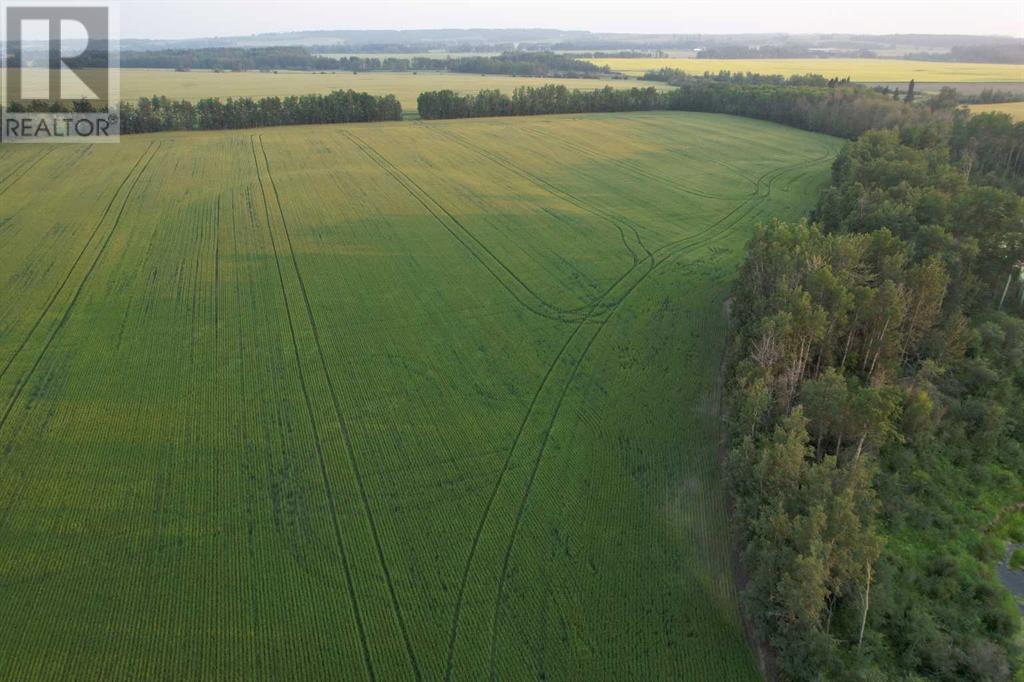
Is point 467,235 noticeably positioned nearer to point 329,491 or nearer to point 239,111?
point 329,491

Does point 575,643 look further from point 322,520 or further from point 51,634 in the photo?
point 51,634

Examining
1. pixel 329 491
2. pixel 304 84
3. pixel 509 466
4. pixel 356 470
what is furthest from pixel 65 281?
pixel 304 84

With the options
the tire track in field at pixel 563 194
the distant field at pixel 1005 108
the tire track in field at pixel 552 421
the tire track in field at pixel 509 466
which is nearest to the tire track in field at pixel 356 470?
the tire track in field at pixel 509 466

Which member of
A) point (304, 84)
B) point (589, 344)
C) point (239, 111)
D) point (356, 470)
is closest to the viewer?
point (356, 470)

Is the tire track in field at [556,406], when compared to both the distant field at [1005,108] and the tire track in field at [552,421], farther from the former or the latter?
the distant field at [1005,108]

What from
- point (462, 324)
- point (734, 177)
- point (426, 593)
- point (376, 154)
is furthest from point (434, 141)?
point (426, 593)
